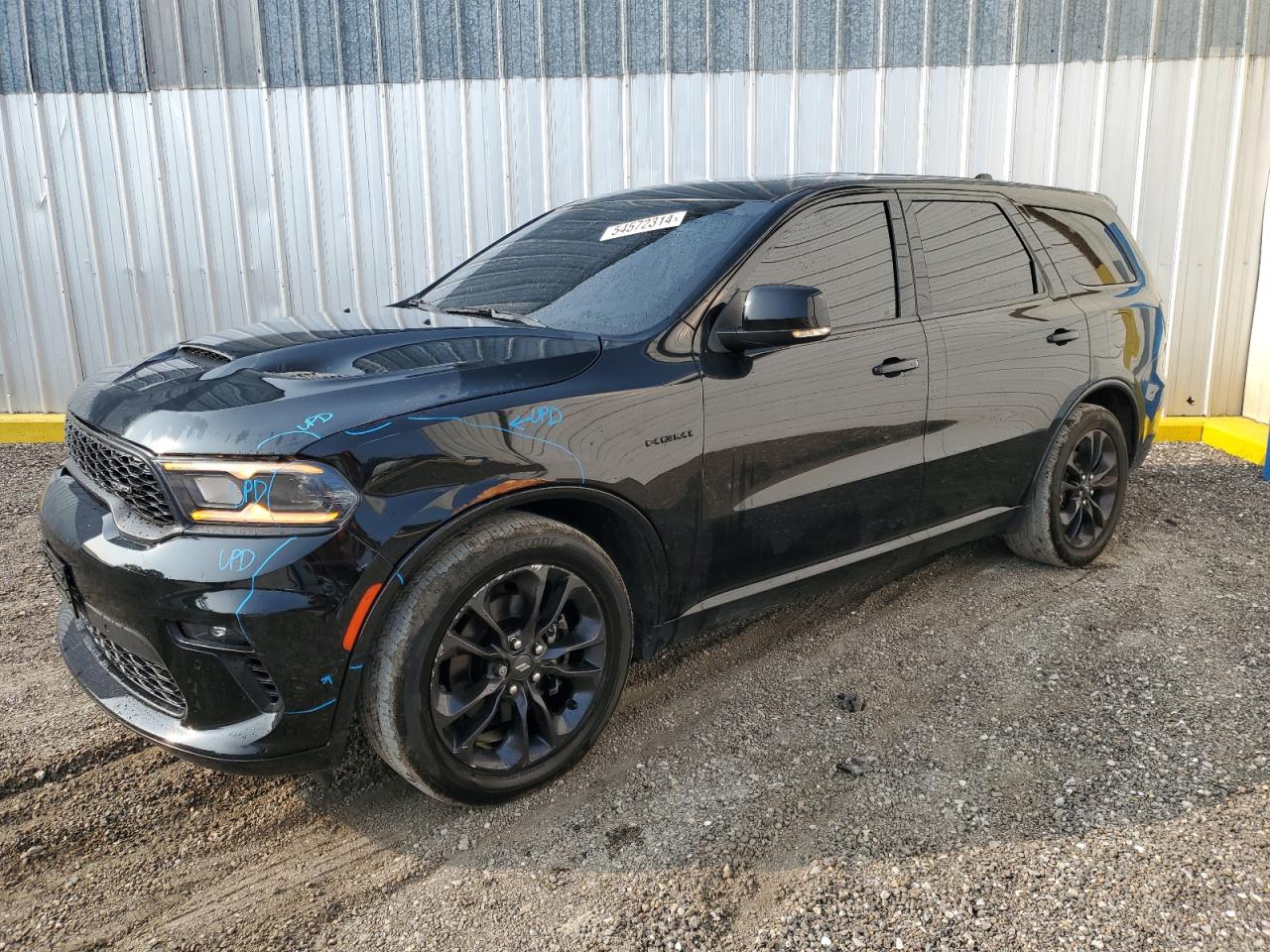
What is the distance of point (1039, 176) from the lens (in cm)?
713

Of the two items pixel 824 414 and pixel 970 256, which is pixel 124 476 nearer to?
pixel 824 414

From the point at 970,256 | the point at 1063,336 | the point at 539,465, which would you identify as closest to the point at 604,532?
the point at 539,465

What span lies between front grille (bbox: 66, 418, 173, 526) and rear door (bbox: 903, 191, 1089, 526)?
260 centimetres

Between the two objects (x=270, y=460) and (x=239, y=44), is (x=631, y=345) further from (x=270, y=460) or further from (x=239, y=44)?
(x=239, y=44)

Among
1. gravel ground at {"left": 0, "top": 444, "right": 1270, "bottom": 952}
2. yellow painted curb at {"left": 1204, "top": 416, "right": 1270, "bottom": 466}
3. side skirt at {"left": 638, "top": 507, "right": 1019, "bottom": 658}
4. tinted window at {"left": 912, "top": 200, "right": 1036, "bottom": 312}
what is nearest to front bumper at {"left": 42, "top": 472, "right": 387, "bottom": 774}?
gravel ground at {"left": 0, "top": 444, "right": 1270, "bottom": 952}

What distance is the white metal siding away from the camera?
23.0 ft

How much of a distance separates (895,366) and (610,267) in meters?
1.09

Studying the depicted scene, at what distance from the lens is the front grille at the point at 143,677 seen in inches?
94.1

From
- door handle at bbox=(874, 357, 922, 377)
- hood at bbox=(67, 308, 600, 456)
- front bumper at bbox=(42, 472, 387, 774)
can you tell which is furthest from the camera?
door handle at bbox=(874, 357, 922, 377)

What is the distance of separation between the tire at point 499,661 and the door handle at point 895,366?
1.29 meters

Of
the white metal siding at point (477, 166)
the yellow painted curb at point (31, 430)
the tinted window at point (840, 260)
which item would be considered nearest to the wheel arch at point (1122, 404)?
the tinted window at point (840, 260)

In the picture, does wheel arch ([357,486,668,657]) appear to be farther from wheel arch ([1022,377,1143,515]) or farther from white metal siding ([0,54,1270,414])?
white metal siding ([0,54,1270,414])

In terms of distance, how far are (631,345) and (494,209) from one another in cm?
487

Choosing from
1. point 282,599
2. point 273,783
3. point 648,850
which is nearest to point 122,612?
point 282,599
